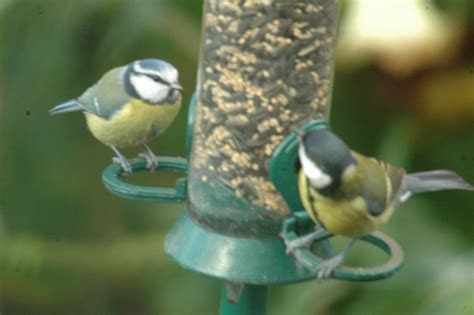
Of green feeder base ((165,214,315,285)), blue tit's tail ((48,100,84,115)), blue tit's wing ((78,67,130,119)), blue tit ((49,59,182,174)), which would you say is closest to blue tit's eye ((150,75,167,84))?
blue tit ((49,59,182,174))

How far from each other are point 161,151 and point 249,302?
1012 millimetres

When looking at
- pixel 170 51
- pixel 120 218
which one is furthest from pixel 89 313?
pixel 170 51

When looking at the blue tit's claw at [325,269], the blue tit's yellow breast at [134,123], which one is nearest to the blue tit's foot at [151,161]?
the blue tit's yellow breast at [134,123]

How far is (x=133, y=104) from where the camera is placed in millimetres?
2982

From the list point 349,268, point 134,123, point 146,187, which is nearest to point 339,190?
point 349,268

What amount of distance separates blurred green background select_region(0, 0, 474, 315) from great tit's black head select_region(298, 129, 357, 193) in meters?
0.45

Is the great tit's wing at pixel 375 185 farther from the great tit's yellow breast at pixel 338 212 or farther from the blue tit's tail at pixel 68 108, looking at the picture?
the blue tit's tail at pixel 68 108

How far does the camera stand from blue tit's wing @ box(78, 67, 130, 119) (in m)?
3.00

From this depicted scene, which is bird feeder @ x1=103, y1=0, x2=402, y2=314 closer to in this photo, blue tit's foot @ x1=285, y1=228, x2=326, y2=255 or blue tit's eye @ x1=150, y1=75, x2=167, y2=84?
blue tit's foot @ x1=285, y1=228, x2=326, y2=255

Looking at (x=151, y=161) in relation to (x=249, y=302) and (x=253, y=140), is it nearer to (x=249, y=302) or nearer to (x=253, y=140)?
(x=253, y=140)

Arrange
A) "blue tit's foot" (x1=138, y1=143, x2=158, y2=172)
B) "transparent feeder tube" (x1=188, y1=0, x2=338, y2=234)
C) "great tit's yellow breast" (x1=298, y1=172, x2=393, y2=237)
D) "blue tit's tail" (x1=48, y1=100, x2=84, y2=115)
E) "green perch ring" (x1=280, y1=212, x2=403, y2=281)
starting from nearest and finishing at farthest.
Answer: "green perch ring" (x1=280, y1=212, x2=403, y2=281) → "great tit's yellow breast" (x1=298, y1=172, x2=393, y2=237) → "transparent feeder tube" (x1=188, y1=0, x2=338, y2=234) → "blue tit's foot" (x1=138, y1=143, x2=158, y2=172) → "blue tit's tail" (x1=48, y1=100, x2=84, y2=115)

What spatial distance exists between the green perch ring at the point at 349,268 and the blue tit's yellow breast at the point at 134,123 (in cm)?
55

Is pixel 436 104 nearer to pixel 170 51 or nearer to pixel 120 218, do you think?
pixel 170 51

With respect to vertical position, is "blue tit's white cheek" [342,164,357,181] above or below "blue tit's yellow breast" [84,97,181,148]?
above
